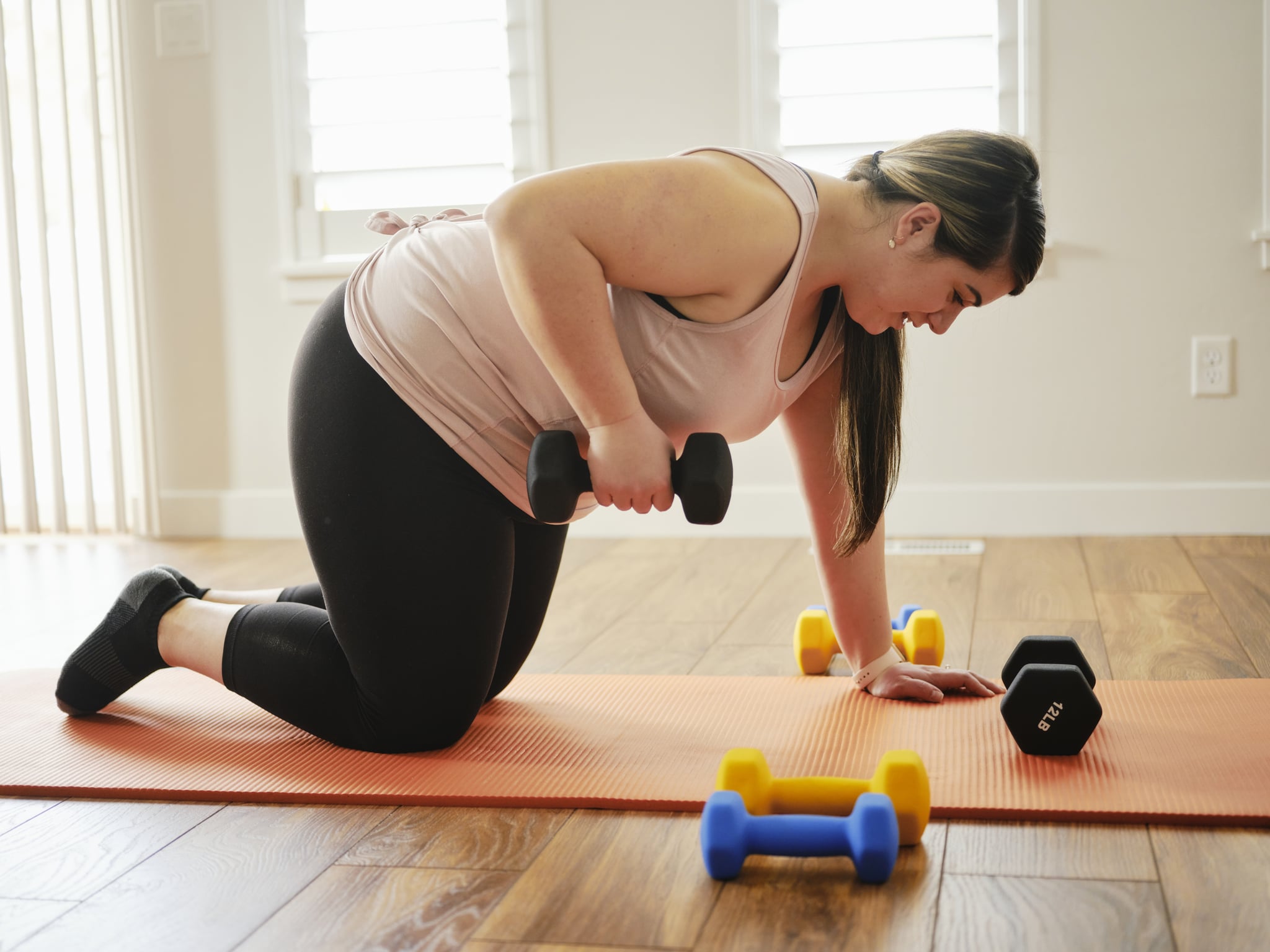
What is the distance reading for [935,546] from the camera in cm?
269

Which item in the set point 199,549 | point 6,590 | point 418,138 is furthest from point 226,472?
point 418,138

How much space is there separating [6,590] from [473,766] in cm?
165

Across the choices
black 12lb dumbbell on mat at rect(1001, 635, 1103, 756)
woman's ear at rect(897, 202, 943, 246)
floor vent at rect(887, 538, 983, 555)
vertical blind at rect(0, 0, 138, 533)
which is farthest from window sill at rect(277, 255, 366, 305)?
black 12lb dumbbell on mat at rect(1001, 635, 1103, 756)

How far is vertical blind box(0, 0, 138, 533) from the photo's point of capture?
311 centimetres

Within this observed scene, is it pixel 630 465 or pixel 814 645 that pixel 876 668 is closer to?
pixel 814 645

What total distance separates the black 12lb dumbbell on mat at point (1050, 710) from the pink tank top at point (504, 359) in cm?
39

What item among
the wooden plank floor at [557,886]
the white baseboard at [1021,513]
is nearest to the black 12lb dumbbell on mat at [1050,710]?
the wooden plank floor at [557,886]

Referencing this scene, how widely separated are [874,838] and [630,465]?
39cm

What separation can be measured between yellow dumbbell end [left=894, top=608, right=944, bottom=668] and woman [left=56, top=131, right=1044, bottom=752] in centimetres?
17

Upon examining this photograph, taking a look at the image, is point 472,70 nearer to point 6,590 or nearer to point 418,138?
→ point 418,138

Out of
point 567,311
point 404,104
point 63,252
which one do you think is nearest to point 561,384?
point 567,311

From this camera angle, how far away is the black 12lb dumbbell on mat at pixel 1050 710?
1191 mm

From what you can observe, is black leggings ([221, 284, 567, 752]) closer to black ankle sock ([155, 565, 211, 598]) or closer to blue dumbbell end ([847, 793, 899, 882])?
black ankle sock ([155, 565, 211, 598])

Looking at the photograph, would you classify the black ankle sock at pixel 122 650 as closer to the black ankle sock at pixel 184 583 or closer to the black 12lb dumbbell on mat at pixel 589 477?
the black ankle sock at pixel 184 583
